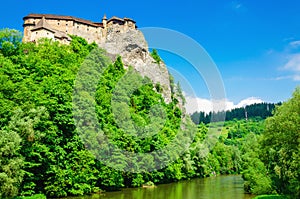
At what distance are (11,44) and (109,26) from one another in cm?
5220

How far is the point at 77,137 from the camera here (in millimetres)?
33344

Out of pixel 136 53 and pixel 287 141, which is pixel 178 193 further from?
pixel 136 53

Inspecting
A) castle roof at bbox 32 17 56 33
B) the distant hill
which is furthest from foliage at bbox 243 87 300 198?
the distant hill

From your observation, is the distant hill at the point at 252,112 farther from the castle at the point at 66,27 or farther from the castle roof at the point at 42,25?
the castle roof at the point at 42,25

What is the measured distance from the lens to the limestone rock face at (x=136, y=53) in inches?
2835

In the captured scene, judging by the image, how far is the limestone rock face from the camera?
236 ft

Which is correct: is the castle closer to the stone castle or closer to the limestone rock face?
the stone castle

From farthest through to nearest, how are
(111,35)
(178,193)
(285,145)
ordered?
(111,35) < (178,193) < (285,145)

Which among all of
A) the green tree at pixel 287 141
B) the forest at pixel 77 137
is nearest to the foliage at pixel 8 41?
the forest at pixel 77 137

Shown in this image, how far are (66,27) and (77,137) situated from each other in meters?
54.0

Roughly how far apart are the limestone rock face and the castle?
4163 mm

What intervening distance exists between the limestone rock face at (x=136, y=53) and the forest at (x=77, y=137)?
1469 centimetres

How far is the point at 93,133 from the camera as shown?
3547 centimetres

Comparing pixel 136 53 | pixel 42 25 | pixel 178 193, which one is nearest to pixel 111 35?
pixel 136 53
